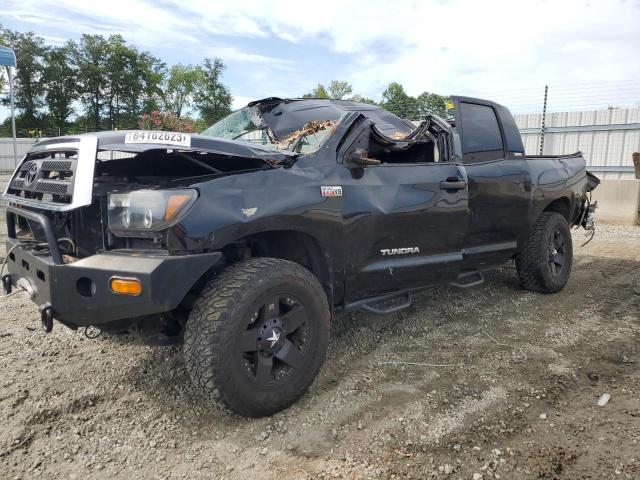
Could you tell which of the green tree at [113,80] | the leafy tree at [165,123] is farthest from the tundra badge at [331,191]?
the green tree at [113,80]

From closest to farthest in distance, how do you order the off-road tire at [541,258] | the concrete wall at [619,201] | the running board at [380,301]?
the running board at [380,301], the off-road tire at [541,258], the concrete wall at [619,201]

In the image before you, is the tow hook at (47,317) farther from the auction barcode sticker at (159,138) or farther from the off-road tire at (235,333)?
the auction barcode sticker at (159,138)

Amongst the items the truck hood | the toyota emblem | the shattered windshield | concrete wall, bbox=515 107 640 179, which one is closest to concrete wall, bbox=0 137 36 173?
concrete wall, bbox=515 107 640 179

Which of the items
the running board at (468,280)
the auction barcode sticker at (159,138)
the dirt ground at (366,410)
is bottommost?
the dirt ground at (366,410)

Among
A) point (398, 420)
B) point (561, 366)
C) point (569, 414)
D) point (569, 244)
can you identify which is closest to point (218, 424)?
point (398, 420)

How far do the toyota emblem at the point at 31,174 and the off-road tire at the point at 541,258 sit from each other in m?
4.28

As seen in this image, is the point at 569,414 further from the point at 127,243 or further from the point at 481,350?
the point at 127,243

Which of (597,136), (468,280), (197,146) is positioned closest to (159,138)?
(197,146)

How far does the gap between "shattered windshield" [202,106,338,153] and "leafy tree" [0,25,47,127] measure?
4743 cm

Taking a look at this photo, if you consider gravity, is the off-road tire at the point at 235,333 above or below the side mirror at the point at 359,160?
below

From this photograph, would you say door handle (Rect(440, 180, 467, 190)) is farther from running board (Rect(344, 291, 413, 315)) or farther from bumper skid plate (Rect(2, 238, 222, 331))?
bumper skid plate (Rect(2, 238, 222, 331))

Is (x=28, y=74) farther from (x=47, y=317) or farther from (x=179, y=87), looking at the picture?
(x=47, y=317)

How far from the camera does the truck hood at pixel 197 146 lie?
8.65ft

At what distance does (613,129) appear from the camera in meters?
14.8
